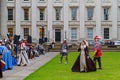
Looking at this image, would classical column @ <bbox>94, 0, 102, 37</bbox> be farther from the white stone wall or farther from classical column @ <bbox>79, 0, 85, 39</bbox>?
classical column @ <bbox>79, 0, 85, 39</bbox>

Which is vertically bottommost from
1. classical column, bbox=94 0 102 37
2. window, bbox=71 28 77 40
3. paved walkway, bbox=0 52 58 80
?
paved walkway, bbox=0 52 58 80

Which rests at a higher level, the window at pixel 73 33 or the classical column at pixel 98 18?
the classical column at pixel 98 18

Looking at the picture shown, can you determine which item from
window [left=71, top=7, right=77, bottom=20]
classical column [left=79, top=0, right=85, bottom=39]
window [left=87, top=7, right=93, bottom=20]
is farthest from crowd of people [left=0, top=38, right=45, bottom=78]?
window [left=87, top=7, right=93, bottom=20]

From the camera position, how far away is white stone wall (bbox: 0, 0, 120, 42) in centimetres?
8606

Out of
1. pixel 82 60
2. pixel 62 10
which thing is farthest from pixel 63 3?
pixel 82 60

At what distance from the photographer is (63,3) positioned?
286 feet

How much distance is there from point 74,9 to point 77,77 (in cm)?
6311

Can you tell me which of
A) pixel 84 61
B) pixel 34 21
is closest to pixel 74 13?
pixel 34 21

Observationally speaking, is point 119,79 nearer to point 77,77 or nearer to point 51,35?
point 77,77

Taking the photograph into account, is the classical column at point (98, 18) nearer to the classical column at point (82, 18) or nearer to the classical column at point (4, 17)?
the classical column at point (82, 18)

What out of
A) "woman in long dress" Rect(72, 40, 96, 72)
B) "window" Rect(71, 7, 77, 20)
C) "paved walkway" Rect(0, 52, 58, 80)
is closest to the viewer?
"paved walkway" Rect(0, 52, 58, 80)

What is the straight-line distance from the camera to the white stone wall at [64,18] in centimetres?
8606

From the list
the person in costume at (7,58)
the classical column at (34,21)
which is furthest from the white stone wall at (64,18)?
the person in costume at (7,58)

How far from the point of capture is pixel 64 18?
86.8 metres
